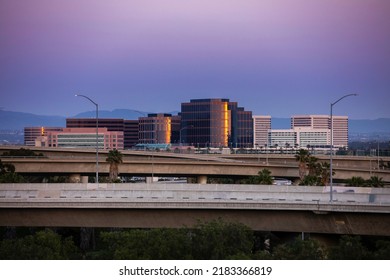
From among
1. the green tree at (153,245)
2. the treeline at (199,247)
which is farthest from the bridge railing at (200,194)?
the green tree at (153,245)

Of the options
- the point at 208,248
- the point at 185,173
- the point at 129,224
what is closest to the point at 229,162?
the point at 185,173

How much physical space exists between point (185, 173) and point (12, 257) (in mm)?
81345

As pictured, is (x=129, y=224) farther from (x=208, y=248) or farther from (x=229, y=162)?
(x=229, y=162)

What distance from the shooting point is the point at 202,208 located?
64.1 m

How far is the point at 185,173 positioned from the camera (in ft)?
429

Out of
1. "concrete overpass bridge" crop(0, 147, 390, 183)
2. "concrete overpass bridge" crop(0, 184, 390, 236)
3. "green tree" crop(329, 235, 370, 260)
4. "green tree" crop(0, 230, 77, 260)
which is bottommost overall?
"green tree" crop(0, 230, 77, 260)

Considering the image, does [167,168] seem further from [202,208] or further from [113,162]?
[202,208]

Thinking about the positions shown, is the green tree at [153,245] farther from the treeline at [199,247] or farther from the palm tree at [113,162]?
the palm tree at [113,162]

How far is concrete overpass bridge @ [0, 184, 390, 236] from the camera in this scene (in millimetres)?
61469

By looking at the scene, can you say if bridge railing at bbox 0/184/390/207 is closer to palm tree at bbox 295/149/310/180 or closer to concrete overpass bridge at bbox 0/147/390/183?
palm tree at bbox 295/149/310/180

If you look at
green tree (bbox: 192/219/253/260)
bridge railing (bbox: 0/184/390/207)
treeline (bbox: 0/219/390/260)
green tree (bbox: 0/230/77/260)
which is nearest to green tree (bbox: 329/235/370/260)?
treeline (bbox: 0/219/390/260)

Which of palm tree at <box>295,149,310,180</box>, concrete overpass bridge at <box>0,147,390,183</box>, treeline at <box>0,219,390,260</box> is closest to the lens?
treeline at <box>0,219,390,260</box>

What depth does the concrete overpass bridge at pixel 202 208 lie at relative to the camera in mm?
61469
